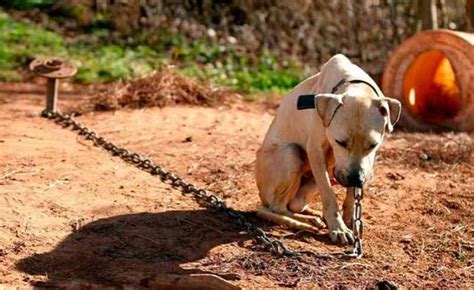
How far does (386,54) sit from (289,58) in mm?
1520

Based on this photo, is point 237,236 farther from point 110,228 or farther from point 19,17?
point 19,17

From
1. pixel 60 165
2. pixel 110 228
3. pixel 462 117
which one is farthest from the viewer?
pixel 462 117

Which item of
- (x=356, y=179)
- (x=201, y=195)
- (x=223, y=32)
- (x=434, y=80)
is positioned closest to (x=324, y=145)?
(x=356, y=179)

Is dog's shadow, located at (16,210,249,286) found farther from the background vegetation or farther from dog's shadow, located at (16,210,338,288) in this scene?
the background vegetation

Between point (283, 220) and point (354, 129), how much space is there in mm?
1073

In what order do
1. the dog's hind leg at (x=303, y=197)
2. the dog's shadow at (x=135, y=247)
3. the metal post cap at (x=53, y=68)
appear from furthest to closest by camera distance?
the metal post cap at (x=53, y=68) → the dog's hind leg at (x=303, y=197) → the dog's shadow at (x=135, y=247)

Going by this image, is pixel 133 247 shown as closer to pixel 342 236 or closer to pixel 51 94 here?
pixel 342 236

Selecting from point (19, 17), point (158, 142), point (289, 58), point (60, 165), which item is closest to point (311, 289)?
point (60, 165)

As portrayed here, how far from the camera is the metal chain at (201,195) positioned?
19.8 ft

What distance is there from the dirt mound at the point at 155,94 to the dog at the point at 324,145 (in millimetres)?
4168

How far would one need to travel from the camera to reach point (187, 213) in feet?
22.3

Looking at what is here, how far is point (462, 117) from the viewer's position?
10414mm

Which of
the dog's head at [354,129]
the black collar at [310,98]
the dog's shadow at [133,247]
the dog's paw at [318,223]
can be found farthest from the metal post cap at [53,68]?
the dog's head at [354,129]

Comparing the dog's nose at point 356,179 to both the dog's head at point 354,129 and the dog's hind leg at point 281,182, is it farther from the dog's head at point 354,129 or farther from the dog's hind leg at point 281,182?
the dog's hind leg at point 281,182
